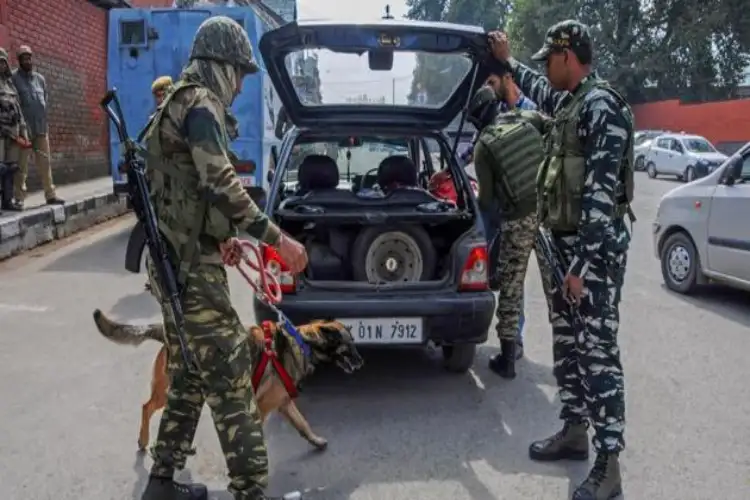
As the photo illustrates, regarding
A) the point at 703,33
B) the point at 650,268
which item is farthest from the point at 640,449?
the point at 703,33

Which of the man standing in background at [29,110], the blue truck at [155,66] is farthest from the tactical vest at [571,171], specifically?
the man standing in background at [29,110]

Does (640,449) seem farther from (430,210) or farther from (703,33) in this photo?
(703,33)


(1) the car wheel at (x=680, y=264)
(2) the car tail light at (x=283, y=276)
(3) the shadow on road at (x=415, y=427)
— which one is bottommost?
(3) the shadow on road at (x=415, y=427)

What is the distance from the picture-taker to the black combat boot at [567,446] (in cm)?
341

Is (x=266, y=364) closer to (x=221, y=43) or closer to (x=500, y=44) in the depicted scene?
(x=221, y=43)

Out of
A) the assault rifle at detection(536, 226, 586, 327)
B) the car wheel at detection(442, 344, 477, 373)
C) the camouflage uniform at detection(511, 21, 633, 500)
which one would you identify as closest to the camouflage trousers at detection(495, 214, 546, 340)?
the car wheel at detection(442, 344, 477, 373)

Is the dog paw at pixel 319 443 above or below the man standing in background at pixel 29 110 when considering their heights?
below

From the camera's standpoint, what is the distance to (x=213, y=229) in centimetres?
259

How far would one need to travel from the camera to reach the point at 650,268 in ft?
26.7

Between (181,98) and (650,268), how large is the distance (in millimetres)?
6769

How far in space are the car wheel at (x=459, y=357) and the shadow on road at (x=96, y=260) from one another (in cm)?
403

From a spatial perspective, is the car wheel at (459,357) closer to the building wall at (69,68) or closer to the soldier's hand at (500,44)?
the soldier's hand at (500,44)

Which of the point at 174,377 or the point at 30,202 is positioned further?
the point at 30,202

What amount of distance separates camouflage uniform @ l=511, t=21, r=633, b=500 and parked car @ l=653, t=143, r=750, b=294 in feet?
11.4
